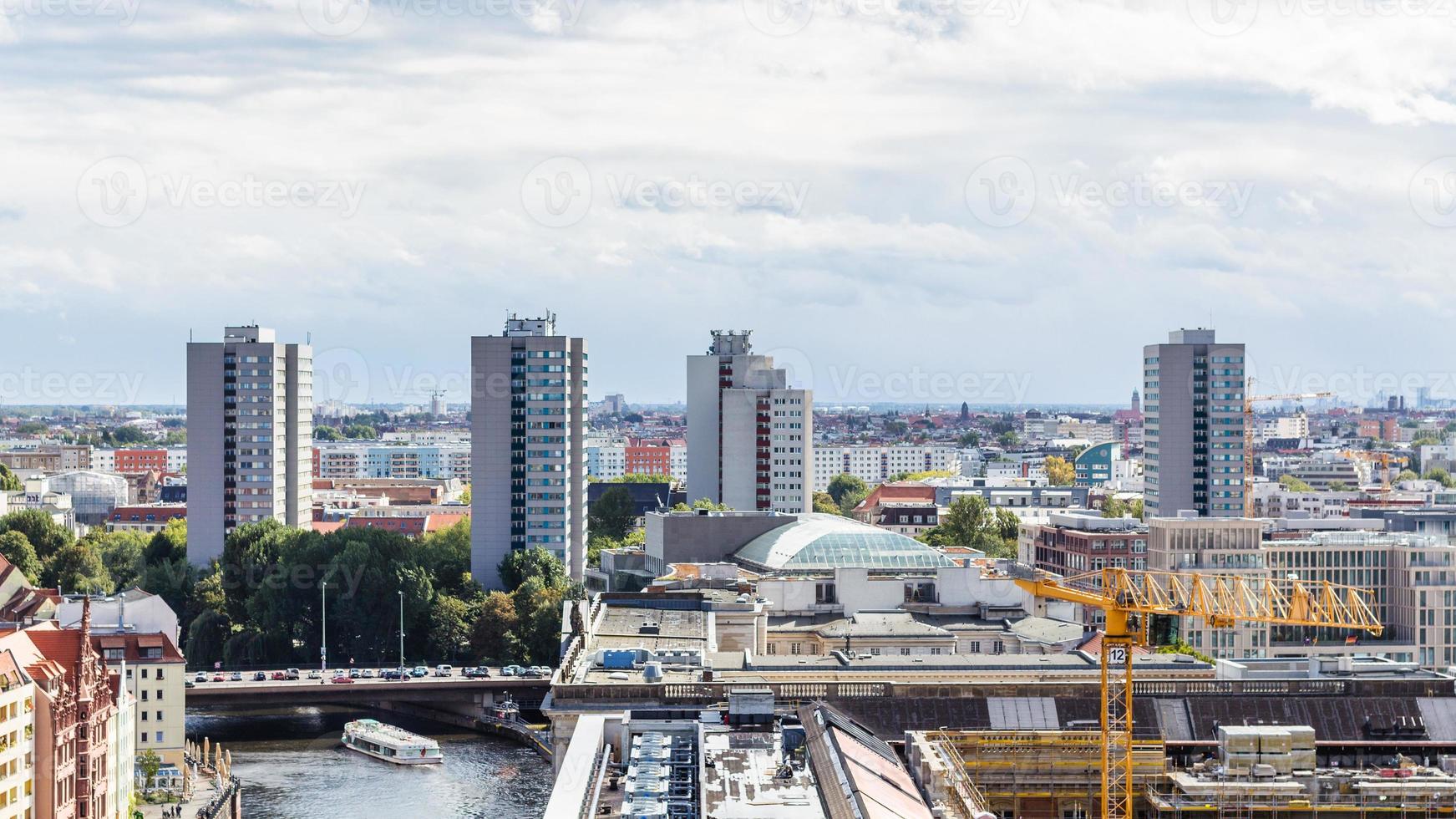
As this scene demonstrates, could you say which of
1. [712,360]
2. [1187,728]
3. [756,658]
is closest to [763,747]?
[1187,728]

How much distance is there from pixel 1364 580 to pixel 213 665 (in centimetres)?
5560

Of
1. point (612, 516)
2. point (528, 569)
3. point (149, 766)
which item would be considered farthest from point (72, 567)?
point (149, 766)

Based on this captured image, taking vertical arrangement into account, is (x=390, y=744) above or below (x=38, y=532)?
below

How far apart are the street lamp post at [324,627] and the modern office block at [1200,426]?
46221mm

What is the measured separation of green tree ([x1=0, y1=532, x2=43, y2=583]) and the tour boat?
34213mm

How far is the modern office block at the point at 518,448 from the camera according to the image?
360ft

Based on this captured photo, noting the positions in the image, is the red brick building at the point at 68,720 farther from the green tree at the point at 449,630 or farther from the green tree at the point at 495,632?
the green tree at the point at 449,630

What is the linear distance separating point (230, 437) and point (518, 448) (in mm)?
18269

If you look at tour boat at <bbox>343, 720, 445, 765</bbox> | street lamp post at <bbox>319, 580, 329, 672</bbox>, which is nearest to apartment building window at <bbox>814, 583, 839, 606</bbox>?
tour boat at <bbox>343, 720, 445, 765</bbox>

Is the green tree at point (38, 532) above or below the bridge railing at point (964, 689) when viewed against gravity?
above

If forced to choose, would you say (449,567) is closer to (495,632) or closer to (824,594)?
(495,632)

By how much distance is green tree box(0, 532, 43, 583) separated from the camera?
112 m

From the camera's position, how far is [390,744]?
8125 cm

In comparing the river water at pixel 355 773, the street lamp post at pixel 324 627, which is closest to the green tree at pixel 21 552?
the street lamp post at pixel 324 627
